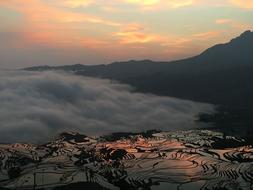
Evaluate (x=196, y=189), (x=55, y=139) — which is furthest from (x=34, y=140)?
(x=196, y=189)

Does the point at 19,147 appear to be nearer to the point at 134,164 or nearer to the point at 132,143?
the point at 132,143

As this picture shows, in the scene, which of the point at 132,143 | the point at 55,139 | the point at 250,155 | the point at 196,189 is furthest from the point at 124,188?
the point at 55,139

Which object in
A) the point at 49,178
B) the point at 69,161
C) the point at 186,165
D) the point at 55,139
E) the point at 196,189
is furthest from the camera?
the point at 55,139

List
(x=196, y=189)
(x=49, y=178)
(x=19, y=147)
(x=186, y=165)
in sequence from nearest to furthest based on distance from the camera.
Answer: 1. (x=196, y=189)
2. (x=49, y=178)
3. (x=186, y=165)
4. (x=19, y=147)

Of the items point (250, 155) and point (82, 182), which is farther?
point (250, 155)

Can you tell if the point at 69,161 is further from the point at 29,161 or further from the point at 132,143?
the point at 132,143

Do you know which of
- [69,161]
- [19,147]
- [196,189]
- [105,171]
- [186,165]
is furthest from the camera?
[19,147]
